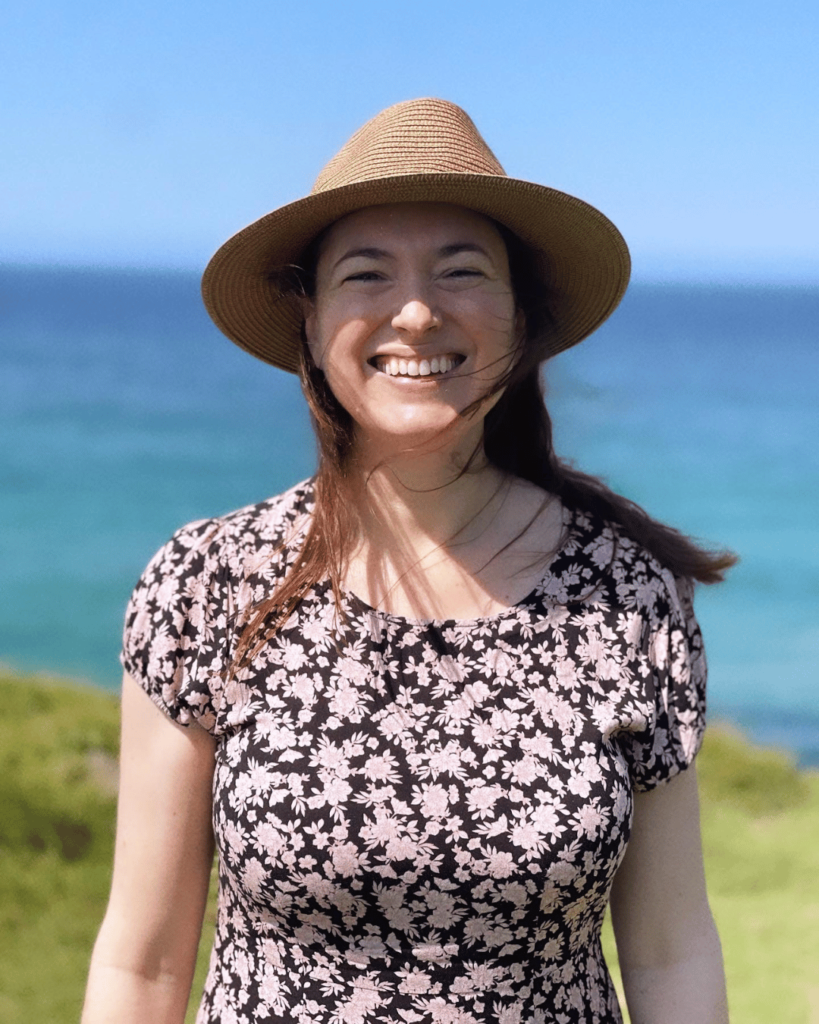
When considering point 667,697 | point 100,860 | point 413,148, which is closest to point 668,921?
point 667,697

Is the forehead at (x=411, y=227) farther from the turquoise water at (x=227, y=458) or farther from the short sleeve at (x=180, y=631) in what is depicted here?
the turquoise water at (x=227, y=458)

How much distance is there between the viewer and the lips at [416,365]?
4.85ft

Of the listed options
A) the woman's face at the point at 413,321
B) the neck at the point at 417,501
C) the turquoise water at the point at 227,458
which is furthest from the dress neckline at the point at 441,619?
the turquoise water at the point at 227,458

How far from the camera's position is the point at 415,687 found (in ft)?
4.98

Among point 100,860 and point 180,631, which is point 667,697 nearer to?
point 180,631

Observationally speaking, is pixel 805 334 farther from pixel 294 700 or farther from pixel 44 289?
pixel 294 700

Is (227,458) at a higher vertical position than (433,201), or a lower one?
higher

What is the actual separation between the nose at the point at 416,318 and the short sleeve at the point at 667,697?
52 cm

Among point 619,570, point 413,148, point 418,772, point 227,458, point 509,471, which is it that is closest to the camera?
point 418,772

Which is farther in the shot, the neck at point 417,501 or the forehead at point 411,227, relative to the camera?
the neck at point 417,501

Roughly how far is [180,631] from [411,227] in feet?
2.09

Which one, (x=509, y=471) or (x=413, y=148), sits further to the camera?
(x=509, y=471)

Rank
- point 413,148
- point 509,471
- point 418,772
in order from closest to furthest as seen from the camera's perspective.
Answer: point 418,772
point 413,148
point 509,471

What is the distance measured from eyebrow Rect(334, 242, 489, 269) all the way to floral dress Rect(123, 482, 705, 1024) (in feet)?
1.46
